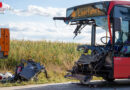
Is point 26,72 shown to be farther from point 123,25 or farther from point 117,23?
point 123,25

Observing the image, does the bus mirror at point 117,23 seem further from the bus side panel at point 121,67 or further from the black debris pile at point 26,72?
the black debris pile at point 26,72

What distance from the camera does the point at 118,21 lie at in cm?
1031

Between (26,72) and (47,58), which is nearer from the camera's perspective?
(26,72)

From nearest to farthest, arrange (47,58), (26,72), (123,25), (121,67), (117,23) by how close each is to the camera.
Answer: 1. (117,23)
2. (121,67)
3. (123,25)
4. (26,72)
5. (47,58)

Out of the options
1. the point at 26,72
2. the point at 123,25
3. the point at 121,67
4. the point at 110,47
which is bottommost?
the point at 26,72

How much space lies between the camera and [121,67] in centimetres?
1058

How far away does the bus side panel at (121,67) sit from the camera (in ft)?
34.5

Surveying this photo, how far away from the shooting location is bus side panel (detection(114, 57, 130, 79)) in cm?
1051

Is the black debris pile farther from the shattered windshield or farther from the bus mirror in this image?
the bus mirror

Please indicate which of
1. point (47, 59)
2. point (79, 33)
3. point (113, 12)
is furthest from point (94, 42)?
point (47, 59)

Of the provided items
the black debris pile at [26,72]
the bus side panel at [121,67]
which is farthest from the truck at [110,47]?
the black debris pile at [26,72]

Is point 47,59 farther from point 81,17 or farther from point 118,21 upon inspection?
point 118,21

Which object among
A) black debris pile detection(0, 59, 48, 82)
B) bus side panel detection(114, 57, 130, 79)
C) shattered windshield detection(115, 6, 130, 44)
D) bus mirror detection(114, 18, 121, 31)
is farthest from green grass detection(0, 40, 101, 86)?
bus mirror detection(114, 18, 121, 31)

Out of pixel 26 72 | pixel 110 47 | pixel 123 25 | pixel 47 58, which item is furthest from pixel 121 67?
pixel 47 58
